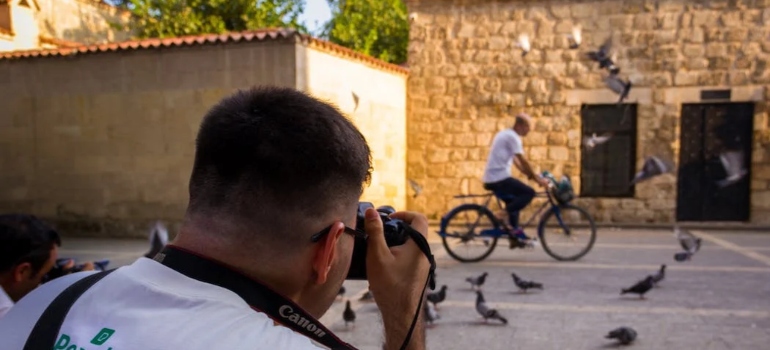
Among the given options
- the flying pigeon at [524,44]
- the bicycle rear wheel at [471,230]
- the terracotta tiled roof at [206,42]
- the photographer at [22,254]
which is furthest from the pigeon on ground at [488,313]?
the flying pigeon at [524,44]

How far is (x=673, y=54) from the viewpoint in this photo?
38.8 ft

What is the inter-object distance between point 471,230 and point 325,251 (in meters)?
6.68

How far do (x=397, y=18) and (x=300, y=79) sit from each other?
17.2 meters

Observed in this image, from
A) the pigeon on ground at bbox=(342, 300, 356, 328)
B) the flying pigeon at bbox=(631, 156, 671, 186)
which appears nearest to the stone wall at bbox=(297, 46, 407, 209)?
the flying pigeon at bbox=(631, 156, 671, 186)

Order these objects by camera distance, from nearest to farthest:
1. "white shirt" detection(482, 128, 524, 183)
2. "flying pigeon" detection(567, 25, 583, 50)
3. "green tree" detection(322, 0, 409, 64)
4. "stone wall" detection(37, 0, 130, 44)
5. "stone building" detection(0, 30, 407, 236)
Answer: "white shirt" detection(482, 128, 524, 183) → "stone building" detection(0, 30, 407, 236) → "flying pigeon" detection(567, 25, 583, 50) → "stone wall" detection(37, 0, 130, 44) → "green tree" detection(322, 0, 409, 64)

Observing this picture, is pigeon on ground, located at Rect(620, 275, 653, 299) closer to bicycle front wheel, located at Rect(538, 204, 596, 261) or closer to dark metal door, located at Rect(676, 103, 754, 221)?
bicycle front wheel, located at Rect(538, 204, 596, 261)

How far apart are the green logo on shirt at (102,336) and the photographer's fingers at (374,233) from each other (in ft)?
1.69

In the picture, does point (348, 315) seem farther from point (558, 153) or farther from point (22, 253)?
point (558, 153)

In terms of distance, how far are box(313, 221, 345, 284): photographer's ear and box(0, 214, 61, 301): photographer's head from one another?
190 cm

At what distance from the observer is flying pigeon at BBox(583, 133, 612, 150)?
12.0 meters

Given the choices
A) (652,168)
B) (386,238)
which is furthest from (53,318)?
(652,168)

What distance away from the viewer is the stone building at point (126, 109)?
9398 millimetres

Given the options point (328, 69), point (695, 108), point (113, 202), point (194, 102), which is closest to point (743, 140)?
point (695, 108)

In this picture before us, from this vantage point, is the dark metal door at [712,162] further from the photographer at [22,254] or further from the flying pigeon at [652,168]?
the photographer at [22,254]
